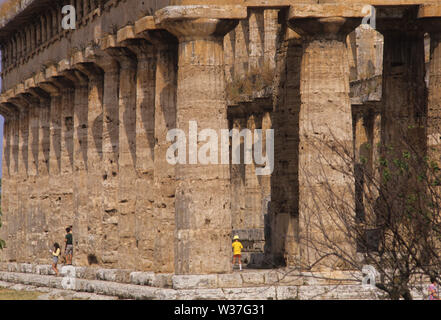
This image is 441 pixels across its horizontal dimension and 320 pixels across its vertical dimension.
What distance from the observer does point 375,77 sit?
170ft

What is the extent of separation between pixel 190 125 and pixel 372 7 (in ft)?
19.6

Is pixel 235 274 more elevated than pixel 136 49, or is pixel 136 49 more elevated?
pixel 136 49

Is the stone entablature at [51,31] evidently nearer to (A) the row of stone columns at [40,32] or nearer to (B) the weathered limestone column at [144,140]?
(A) the row of stone columns at [40,32]

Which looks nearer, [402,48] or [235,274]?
[235,274]

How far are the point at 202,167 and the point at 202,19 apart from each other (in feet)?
12.8

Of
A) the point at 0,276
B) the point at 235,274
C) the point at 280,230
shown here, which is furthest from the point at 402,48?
the point at 0,276

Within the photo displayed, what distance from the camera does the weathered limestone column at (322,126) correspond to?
33062 millimetres

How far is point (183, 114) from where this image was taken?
33656 mm

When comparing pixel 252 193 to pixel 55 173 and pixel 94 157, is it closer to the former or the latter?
pixel 55 173

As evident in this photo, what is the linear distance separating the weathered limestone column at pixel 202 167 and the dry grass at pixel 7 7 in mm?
23904

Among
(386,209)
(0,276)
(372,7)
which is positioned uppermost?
(372,7)

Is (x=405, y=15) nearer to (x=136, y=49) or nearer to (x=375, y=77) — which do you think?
(x=136, y=49)

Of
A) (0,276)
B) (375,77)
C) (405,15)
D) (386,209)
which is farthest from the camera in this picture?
(0,276)

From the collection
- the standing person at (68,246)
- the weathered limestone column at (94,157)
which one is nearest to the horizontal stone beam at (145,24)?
the weathered limestone column at (94,157)
